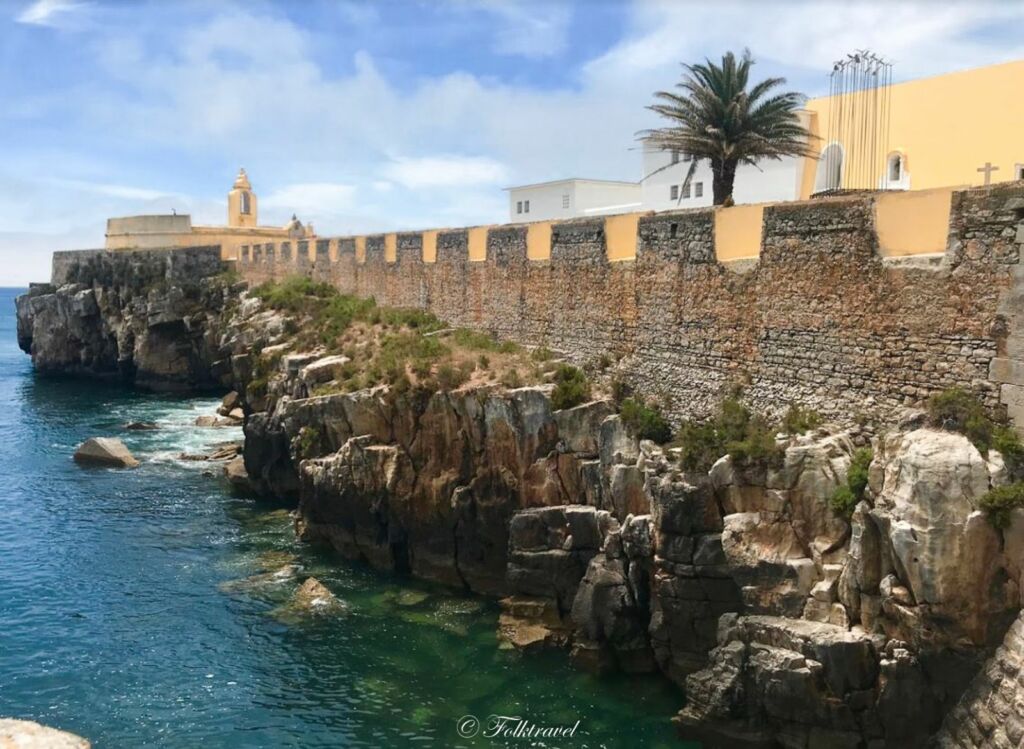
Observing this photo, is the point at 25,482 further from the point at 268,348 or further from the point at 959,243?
the point at 959,243

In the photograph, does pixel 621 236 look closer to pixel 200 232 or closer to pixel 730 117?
pixel 730 117

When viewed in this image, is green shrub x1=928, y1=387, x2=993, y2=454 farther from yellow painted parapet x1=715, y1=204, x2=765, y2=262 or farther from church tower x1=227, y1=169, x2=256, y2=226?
church tower x1=227, y1=169, x2=256, y2=226

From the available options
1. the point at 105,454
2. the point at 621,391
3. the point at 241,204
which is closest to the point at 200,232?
the point at 241,204

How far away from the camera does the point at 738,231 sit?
18.4m

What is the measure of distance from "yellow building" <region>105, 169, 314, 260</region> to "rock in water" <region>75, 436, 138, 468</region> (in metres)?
20.9

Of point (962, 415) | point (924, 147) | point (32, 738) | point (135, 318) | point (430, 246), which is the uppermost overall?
point (924, 147)

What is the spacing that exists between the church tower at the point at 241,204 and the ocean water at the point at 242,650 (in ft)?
118

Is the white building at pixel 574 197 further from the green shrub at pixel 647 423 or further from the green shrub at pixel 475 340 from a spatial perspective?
the green shrub at pixel 647 423

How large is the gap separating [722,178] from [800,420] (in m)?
9.77

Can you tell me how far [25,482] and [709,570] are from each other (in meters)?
25.4

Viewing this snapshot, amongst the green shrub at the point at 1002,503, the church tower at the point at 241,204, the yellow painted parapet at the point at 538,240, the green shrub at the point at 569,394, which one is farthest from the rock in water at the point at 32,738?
the church tower at the point at 241,204

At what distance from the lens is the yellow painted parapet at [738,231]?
706 inches

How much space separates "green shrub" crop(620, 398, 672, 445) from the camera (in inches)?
765

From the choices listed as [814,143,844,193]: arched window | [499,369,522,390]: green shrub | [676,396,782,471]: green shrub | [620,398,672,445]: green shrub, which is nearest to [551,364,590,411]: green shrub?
[499,369,522,390]: green shrub
